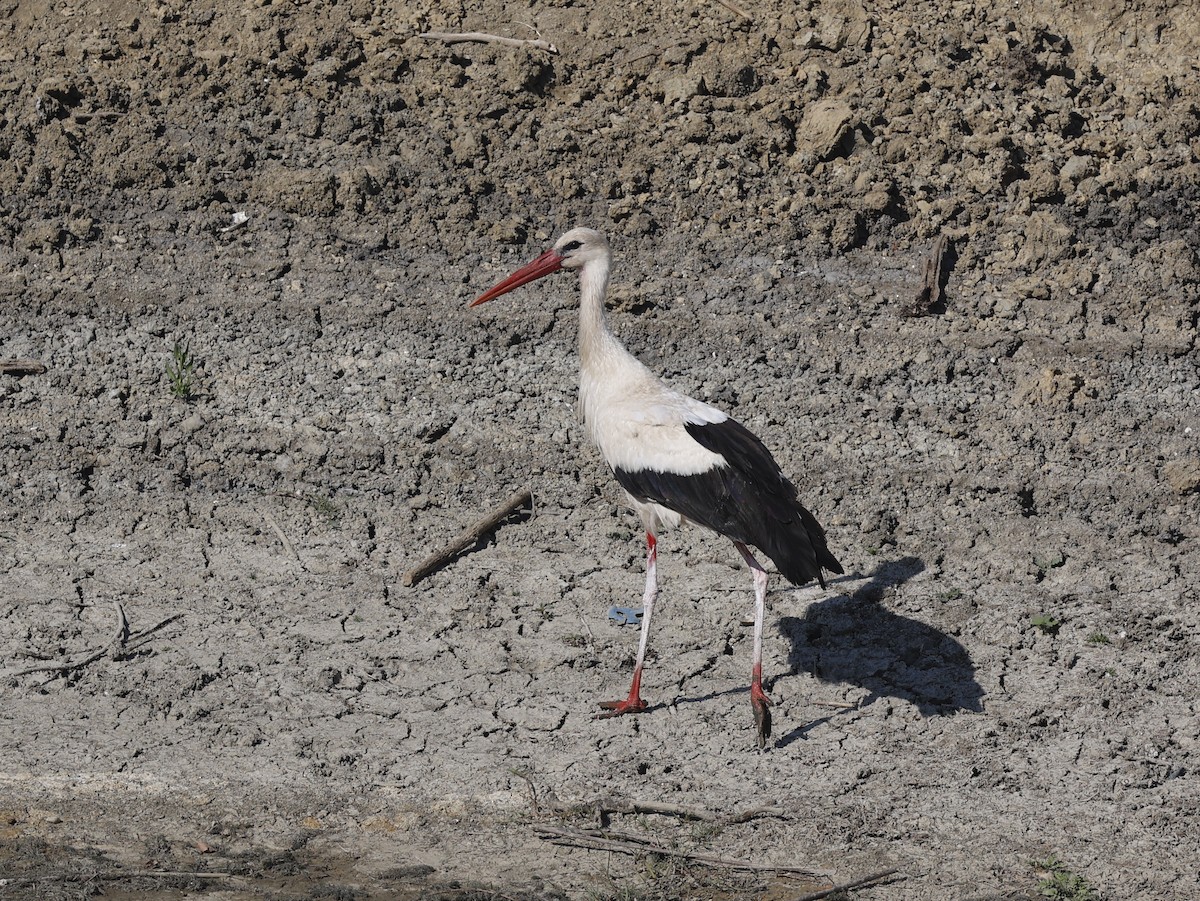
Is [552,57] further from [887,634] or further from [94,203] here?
[887,634]

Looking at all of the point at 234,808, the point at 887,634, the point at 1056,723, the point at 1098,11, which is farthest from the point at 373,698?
the point at 1098,11

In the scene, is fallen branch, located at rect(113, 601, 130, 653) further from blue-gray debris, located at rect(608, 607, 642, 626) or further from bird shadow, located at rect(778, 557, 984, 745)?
bird shadow, located at rect(778, 557, 984, 745)

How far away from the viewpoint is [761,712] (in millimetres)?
6453

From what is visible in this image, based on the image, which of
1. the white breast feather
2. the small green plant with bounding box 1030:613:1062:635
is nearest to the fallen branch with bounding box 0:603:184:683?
the white breast feather

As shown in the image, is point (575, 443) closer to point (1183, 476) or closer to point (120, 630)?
point (120, 630)

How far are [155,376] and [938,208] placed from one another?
4935 mm

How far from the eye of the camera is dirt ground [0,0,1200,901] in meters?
6.00

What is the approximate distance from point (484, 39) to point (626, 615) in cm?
485

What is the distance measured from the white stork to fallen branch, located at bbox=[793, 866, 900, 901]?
2.98 ft

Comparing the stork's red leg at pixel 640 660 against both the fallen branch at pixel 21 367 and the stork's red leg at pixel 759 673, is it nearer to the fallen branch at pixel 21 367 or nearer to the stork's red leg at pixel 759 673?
the stork's red leg at pixel 759 673

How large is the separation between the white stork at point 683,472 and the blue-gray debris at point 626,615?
17cm

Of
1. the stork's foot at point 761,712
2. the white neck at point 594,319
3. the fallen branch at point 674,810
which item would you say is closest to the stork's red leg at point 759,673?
the stork's foot at point 761,712

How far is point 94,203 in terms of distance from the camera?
953 cm

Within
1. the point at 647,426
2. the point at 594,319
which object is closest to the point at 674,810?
the point at 647,426
